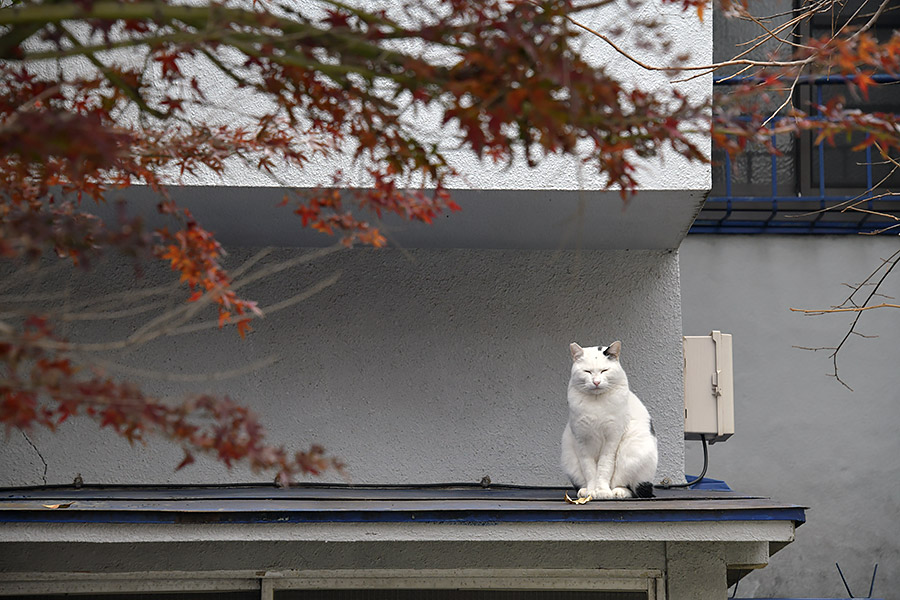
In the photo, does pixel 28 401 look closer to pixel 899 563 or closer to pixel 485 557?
pixel 485 557

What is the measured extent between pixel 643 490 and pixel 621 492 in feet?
0.38

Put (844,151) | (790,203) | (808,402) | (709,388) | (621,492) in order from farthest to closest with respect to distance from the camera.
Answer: (844,151) → (790,203) → (808,402) → (709,388) → (621,492)

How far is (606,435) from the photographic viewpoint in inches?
183

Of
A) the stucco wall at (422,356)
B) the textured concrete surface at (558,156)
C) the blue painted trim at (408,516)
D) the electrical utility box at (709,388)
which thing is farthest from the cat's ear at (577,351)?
the electrical utility box at (709,388)

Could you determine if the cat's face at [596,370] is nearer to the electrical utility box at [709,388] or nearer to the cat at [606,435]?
the cat at [606,435]

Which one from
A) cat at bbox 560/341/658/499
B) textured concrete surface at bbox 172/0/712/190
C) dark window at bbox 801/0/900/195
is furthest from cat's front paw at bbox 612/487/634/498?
dark window at bbox 801/0/900/195

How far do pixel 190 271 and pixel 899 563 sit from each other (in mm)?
6776

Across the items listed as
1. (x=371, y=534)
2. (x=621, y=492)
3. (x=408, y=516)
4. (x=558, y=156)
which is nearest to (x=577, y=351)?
(x=621, y=492)

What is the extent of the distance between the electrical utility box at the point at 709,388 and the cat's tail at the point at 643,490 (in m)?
1.17

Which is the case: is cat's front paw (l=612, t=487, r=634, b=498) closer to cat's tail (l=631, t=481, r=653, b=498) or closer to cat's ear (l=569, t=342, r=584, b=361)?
cat's tail (l=631, t=481, r=653, b=498)

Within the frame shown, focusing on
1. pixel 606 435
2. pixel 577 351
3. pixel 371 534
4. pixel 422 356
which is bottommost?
pixel 371 534

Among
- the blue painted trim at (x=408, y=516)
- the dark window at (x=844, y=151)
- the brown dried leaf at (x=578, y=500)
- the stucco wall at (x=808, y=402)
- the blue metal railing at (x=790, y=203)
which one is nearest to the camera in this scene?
the blue painted trim at (x=408, y=516)

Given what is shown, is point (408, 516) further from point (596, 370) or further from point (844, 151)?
point (844, 151)

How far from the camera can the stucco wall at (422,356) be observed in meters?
5.75
